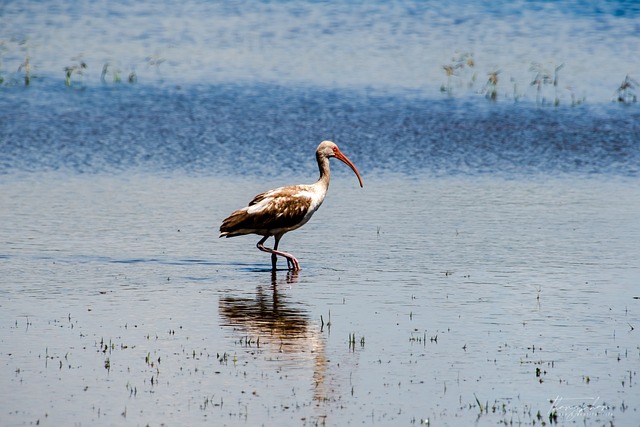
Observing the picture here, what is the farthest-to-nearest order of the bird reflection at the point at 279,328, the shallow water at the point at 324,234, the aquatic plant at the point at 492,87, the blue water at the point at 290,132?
the aquatic plant at the point at 492,87
the blue water at the point at 290,132
the bird reflection at the point at 279,328
the shallow water at the point at 324,234

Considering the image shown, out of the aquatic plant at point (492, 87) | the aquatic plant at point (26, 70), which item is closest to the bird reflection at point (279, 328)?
the aquatic plant at point (492, 87)

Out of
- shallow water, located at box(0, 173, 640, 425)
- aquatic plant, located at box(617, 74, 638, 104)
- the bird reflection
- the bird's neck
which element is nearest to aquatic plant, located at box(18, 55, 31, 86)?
shallow water, located at box(0, 173, 640, 425)

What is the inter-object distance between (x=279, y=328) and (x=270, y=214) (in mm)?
3562

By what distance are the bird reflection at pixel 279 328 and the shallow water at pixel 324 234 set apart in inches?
1.5

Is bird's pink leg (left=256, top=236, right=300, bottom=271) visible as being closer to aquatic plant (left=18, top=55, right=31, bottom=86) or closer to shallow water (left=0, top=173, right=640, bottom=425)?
shallow water (left=0, top=173, right=640, bottom=425)

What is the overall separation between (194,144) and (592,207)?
833 centimetres

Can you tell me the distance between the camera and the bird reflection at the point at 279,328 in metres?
9.69

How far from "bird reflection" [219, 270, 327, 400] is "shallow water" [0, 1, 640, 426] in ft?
0.13

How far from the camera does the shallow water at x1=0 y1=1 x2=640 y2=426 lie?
29.5 feet

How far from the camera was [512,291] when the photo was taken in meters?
12.4

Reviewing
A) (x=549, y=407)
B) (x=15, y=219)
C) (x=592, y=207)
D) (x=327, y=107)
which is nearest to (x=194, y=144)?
(x=327, y=107)

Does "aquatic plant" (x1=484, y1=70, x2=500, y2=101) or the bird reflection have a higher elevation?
"aquatic plant" (x1=484, y1=70, x2=500, y2=101)

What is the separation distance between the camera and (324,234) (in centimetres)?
1580

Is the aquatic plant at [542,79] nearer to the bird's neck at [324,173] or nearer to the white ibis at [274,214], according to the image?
the bird's neck at [324,173]
